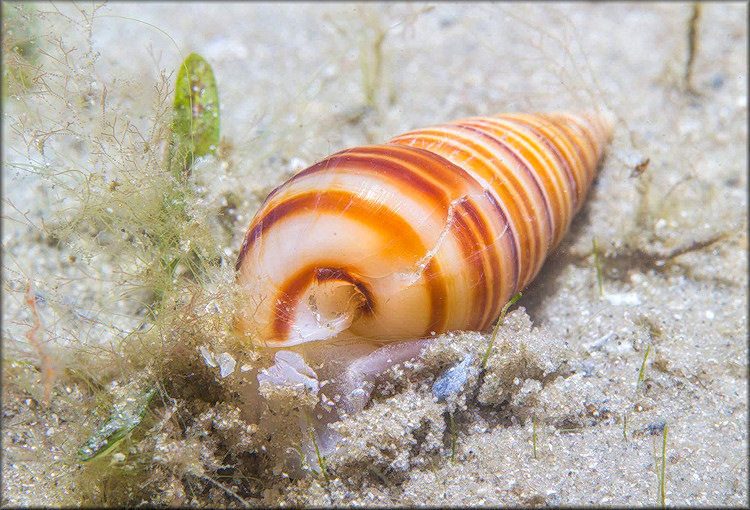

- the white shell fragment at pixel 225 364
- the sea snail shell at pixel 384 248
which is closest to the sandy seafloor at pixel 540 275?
the sea snail shell at pixel 384 248

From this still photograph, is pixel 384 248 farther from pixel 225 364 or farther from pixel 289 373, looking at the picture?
pixel 225 364

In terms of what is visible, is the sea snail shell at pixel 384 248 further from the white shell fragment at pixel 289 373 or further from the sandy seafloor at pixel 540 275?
the sandy seafloor at pixel 540 275

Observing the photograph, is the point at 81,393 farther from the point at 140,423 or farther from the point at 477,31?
the point at 477,31

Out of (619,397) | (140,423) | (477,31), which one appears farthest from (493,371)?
(477,31)

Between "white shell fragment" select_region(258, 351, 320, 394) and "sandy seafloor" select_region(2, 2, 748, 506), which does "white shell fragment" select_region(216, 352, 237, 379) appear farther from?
"sandy seafloor" select_region(2, 2, 748, 506)

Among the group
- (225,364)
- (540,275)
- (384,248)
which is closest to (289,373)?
(225,364)
